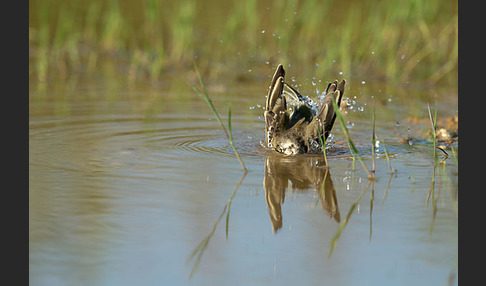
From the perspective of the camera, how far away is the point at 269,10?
13461mm

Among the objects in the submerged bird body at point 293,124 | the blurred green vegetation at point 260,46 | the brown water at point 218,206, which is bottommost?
the brown water at point 218,206

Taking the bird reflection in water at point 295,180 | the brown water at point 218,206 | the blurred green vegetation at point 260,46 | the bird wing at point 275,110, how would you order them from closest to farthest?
the brown water at point 218,206 < the bird reflection in water at point 295,180 < the bird wing at point 275,110 < the blurred green vegetation at point 260,46

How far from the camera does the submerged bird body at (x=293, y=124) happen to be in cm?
577

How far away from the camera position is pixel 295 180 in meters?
5.12

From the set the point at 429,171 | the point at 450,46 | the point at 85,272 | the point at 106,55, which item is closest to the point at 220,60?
the point at 106,55

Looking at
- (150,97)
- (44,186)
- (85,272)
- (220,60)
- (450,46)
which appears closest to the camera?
(85,272)

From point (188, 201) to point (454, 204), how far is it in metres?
1.62

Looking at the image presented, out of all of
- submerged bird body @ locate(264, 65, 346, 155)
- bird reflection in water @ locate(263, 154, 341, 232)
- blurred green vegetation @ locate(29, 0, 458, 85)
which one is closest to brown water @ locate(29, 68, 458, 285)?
bird reflection in water @ locate(263, 154, 341, 232)

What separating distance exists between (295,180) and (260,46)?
6.40m

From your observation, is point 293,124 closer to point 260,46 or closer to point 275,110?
point 275,110

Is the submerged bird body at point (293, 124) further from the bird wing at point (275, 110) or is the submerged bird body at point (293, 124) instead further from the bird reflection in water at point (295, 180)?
the bird reflection in water at point (295, 180)

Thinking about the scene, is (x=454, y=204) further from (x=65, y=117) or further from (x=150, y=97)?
(x=150, y=97)

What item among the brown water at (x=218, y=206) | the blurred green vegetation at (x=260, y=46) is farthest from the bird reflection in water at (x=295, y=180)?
the blurred green vegetation at (x=260, y=46)

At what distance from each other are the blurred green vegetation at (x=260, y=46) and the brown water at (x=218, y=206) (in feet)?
7.81
